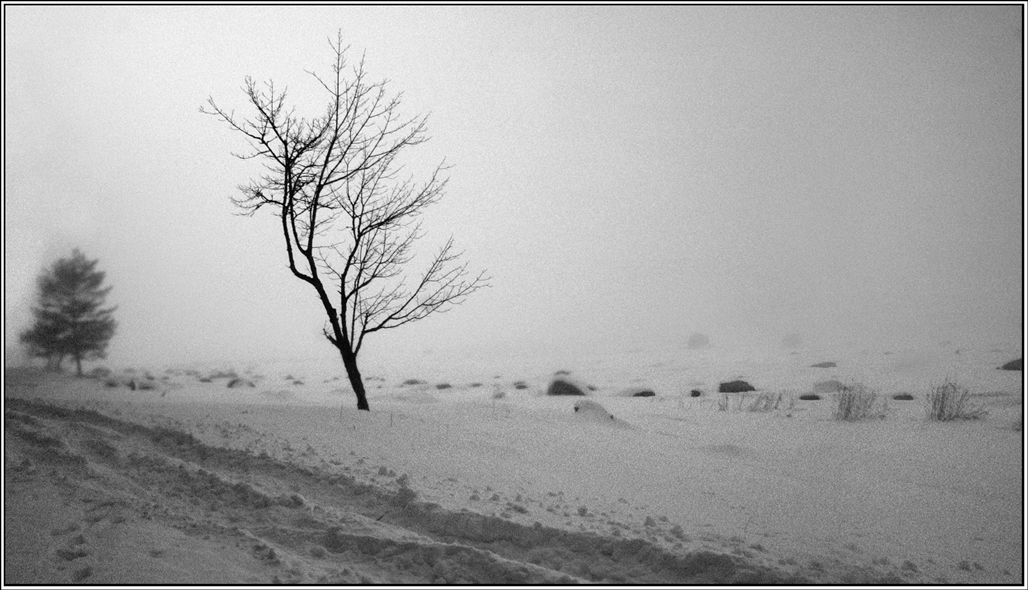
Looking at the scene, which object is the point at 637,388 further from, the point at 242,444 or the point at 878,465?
the point at 242,444

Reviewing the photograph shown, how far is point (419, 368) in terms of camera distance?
2858 centimetres

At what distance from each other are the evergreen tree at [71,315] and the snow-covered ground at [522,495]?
2001cm

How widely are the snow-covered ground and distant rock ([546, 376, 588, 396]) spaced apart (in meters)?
5.37

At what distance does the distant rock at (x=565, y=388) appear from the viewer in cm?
1441

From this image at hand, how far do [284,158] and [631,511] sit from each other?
7135mm

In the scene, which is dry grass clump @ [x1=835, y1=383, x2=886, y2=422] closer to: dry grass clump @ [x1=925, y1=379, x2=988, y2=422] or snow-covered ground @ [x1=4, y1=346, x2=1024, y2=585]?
snow-covered ground @ [x1=4, y1=346, x2=1024, y2=585]

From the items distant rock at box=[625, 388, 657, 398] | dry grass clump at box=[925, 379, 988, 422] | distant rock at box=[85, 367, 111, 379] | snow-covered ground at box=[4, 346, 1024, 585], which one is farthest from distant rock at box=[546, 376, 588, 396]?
distant rock at box=[85, 367, 111, 379]

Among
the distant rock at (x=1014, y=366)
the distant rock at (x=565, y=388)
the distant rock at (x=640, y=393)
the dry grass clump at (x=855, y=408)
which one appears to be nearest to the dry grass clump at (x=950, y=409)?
the dry grass clump at (x=855, y=408)

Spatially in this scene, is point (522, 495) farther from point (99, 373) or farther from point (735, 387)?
point (99, 373)

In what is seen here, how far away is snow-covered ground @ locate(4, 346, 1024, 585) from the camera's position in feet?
11.0

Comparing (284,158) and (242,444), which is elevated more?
(284,158)

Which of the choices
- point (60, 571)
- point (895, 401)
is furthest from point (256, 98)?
point (895, 401)

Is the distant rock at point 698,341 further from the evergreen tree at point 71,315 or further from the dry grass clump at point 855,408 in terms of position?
the evergreen tree at point 71,315

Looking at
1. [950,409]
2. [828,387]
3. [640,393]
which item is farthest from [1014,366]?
[640,393]
